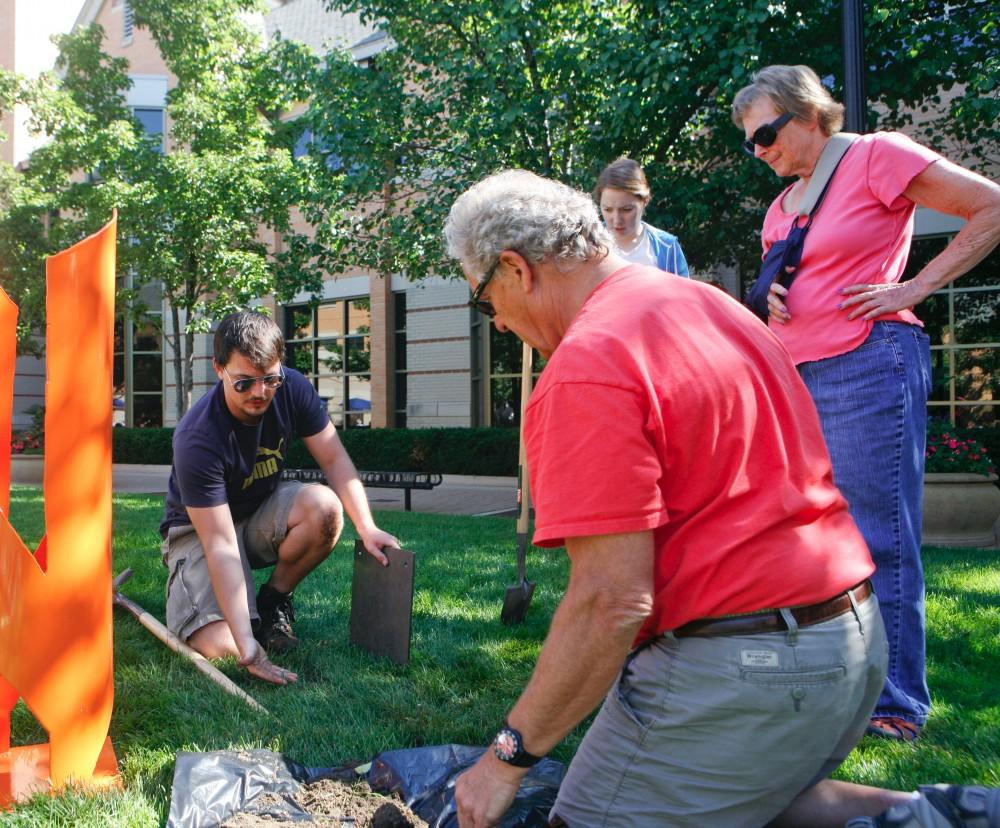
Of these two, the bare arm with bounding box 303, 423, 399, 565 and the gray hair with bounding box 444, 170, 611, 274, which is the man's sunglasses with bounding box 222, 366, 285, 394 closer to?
the bare arm with bounding box 303, 423, 399, 565

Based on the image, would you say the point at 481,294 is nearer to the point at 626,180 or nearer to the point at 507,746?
the point at 507,746

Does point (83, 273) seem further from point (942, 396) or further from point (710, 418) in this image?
point (942, 396)

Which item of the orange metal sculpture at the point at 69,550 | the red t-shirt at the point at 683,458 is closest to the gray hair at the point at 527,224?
the red t-shirt at the point at 683,458

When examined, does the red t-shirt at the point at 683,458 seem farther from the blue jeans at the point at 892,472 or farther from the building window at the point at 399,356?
the building window at the point at 399,356

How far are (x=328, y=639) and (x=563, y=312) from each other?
2770 mm

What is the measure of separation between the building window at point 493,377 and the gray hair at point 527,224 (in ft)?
45.3

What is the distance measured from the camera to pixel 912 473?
275 centimetres

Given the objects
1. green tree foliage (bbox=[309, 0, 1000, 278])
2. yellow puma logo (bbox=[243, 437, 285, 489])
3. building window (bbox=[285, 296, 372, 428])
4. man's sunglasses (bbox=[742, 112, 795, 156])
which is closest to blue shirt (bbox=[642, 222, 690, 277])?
man's sunglasses (bbox=[742, 112, 795, 156])

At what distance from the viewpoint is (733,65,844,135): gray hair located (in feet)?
9.51

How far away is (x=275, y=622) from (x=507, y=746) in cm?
275

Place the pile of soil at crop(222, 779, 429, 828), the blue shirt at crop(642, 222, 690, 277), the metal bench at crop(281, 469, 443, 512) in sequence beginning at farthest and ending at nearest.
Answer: the metal bench at crop(281, 469, 443, 512) → the blue shirt at crop(642, 222, 690, 277) → the pile of soil at crop(222, 779, 429, 828)

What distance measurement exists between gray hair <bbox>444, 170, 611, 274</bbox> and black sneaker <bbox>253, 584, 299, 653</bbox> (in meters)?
2.66

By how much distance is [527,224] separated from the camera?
1.78 metres

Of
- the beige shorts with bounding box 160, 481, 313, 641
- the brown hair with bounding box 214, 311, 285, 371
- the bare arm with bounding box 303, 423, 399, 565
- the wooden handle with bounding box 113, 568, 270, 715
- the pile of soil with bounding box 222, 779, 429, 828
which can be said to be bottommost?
the pile of soil with bounding box 222, 779, 429, 828
